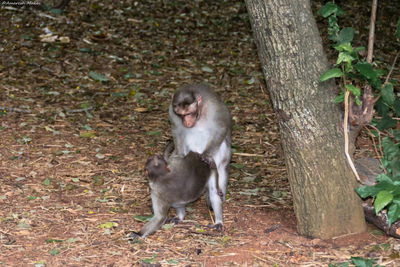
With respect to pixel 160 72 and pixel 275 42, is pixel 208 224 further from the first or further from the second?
pixel 160 72

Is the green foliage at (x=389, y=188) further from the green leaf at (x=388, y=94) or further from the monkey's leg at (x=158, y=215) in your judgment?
the monkey's leg at (x=158, y=215)

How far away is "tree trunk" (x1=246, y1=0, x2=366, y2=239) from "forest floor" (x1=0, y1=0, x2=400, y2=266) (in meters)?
0.23

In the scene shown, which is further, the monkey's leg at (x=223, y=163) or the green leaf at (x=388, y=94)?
the monkey's leg at (x=223, y=163)

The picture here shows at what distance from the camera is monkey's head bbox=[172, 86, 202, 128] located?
5629 millimetres

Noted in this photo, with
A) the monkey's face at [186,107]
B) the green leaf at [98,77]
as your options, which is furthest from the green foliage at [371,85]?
the green leaf at [98,77]

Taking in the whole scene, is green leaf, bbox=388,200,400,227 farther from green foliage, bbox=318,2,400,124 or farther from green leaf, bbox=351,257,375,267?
green foliage, bbox=318,2,400,124

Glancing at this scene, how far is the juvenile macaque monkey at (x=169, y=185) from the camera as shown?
526 cm

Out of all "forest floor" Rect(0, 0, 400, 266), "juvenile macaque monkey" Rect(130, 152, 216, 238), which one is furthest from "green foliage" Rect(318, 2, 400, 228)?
"juvenile macaque monkey" Rect(130, 152, 216, 238)

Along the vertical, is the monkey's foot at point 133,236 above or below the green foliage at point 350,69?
below

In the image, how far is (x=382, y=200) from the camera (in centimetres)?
432

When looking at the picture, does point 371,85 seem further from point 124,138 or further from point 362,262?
point 124,138

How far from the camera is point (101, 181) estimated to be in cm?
627

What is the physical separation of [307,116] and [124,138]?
125 inches

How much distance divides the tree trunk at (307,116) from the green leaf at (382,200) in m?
0.46
